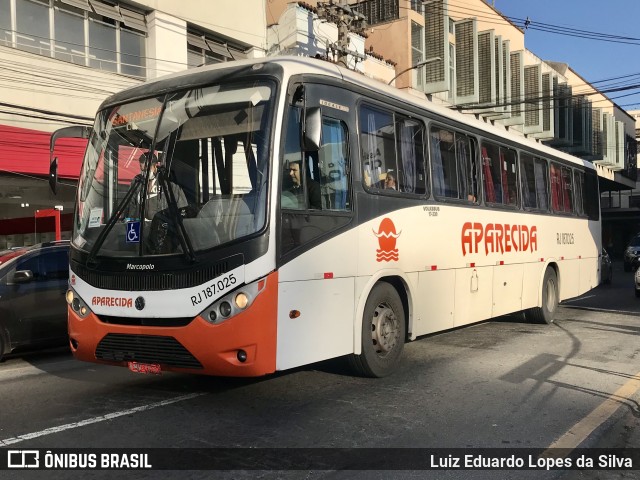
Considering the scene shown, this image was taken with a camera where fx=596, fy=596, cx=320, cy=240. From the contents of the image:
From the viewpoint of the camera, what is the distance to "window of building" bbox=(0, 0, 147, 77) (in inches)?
587

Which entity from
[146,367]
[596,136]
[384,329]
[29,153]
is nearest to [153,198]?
[146,367]

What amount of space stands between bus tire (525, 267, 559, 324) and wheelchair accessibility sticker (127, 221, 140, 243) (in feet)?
27.0

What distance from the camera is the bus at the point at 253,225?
5.11 m

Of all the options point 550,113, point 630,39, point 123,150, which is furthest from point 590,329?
point 550,113

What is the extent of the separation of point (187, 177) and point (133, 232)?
2.32 feet

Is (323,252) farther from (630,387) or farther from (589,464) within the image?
(630,387)

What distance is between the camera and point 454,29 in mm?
29266

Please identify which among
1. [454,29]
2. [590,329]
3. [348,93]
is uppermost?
[454,29]

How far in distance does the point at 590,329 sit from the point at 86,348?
28.6 feet

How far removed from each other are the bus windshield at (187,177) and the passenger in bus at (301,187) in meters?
0.33

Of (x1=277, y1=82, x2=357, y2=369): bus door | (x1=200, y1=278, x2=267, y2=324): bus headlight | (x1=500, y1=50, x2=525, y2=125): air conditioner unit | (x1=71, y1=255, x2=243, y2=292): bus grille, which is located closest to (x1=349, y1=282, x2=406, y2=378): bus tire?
A: (x1=277, y1=82, x2=357, y2=369): bus door

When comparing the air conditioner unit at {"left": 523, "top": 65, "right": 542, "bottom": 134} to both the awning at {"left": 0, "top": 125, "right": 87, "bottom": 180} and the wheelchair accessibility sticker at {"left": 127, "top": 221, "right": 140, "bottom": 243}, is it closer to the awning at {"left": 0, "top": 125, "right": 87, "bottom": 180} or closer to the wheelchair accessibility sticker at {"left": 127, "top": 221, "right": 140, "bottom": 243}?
the awning at {"left": 0, "top": 125, "right": 87, "bottom": 180}

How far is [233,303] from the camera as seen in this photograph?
502cm

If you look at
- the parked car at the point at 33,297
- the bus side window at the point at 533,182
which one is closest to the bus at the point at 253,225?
the parked car at the point at 33,297
